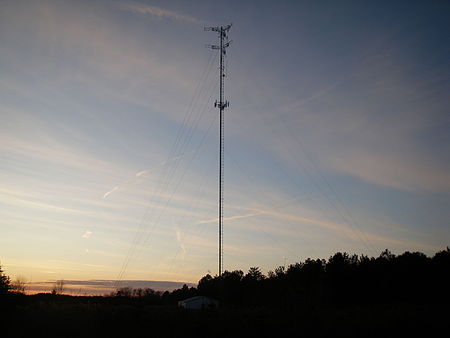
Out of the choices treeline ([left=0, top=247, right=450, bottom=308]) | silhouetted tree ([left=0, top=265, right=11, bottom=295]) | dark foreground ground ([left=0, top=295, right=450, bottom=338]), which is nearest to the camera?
dark foreground ground ([left=0, top=295, right=450, bottom=338])

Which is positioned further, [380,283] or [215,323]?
[380,283]

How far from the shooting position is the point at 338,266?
70688 millimetres

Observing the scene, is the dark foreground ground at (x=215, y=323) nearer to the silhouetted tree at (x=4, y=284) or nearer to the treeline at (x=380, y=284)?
the silhouetted tree at (x=4, y=284)

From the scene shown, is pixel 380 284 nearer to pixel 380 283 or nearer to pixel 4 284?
pixel 380 283

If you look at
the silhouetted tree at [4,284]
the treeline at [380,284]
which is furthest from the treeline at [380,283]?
the silhouetted tree at [4,284]

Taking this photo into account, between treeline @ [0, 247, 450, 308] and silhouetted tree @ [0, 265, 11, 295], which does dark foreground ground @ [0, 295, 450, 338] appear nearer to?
silhouetted tree @ [0, 265, 11, 295]

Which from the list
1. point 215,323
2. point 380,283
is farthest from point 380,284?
point 215,323

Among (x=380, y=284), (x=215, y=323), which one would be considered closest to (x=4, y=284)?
(x=215, y=323)

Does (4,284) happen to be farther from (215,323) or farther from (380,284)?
(380,284)

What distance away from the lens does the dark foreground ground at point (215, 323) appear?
66.5ft

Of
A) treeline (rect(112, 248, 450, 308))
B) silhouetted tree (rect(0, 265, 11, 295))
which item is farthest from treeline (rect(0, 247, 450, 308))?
silhouetted tree (rect(0, 265, 11, 295))

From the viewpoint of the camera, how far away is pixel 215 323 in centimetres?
2241

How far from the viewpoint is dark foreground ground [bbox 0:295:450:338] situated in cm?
2027

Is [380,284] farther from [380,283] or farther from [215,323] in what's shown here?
→ [215,323]
